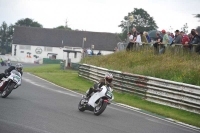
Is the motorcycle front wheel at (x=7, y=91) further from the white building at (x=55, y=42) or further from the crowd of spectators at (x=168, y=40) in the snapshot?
the white building at (x=55, y=42)

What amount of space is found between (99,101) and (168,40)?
1155cm

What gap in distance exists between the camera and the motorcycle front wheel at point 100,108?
13.8m

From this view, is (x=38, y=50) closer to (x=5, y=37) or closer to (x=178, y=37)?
(x=5, y=37)

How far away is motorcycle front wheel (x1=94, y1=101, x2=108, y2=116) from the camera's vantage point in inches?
542

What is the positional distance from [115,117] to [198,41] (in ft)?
30.4

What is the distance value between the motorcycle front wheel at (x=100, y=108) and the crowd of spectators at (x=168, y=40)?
339 inches

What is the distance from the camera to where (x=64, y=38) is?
104750 millimetres

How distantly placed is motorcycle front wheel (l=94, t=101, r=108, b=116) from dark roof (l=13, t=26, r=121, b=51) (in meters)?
87.8

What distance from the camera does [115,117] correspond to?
14211 millimetres

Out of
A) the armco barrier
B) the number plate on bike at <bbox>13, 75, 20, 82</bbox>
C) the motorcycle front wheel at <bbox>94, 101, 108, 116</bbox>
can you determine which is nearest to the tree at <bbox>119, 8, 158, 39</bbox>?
the armco barrier

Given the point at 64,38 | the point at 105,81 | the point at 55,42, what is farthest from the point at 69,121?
the point at 64,38

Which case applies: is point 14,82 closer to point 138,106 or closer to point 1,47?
point 138,106

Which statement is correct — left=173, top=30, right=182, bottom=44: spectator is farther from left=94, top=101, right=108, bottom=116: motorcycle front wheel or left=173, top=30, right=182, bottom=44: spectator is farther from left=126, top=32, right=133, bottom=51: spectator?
left=94, top=101, right=108, bottom=116: motorcycle front wheel

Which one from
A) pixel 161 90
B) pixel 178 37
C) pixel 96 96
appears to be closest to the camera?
pixel 96 96
